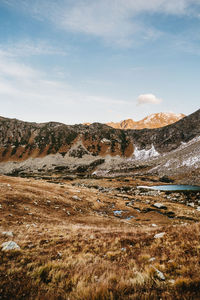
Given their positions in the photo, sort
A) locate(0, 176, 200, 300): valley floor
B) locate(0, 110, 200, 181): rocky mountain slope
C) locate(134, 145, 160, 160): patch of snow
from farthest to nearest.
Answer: locate(134, 145, 160, 160): patch of snow
locate(0, 110, 200, 181): rocky mountain slope
locate(0, 176, 200, 300): valley floor

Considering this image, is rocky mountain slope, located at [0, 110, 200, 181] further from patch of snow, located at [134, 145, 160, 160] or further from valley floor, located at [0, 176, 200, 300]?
valley floor, located at [0, 176, 200, 300]

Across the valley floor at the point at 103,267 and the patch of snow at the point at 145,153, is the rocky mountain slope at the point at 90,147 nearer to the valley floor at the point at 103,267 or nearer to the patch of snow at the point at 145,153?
the patch of snow at the point at 145,153

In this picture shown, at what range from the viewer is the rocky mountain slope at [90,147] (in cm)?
14025

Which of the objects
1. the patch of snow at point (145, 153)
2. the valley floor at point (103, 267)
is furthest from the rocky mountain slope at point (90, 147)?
the valley floor at point (103, 267)

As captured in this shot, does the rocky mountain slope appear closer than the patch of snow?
Yes

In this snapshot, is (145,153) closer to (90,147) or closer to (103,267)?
(90,147)

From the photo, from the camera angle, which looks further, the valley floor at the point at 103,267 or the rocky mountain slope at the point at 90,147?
the rocky mountain slope at the point at 90,147

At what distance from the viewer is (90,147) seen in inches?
7013

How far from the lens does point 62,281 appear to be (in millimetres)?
5137

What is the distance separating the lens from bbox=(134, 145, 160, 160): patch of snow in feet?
495

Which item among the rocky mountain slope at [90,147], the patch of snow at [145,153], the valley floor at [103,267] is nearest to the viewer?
the valley floor at [103,267]

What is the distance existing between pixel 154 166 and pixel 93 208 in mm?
99503

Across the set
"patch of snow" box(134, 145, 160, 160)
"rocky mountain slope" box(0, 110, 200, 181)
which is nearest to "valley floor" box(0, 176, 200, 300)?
"rocky mountain slope" box(0, 110, 200, 181)

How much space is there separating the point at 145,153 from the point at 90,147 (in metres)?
62.8
